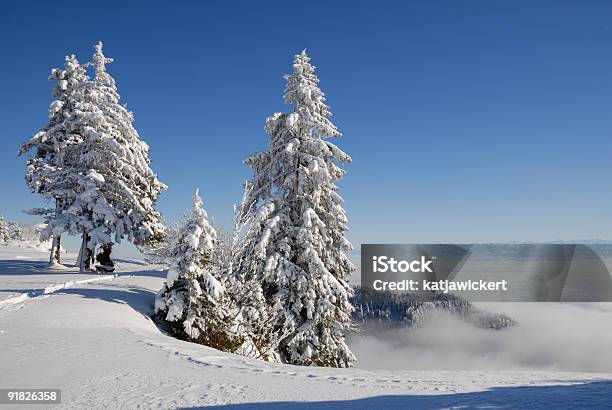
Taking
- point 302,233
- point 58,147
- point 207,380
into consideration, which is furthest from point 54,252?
point 207,380

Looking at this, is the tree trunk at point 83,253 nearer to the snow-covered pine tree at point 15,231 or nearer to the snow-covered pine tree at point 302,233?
the snow-covered pine tree at point 302,233

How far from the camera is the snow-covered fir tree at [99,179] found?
2250cm

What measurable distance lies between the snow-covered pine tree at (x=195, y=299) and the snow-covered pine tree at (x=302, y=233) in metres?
2.44

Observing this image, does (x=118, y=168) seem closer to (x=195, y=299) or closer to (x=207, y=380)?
(x=195, y=299)

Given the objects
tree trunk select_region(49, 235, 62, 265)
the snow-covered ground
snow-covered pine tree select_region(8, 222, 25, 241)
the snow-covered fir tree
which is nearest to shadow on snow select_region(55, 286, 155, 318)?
the snow-covered ground

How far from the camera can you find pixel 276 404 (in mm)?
4980

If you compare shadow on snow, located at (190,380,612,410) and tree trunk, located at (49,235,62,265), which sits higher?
tree trunk, located at (49,235,62,265)

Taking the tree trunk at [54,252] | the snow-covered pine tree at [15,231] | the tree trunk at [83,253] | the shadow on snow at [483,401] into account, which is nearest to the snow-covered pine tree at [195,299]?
the shadow on snow at [483,401]

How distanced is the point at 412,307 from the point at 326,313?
6581 inches

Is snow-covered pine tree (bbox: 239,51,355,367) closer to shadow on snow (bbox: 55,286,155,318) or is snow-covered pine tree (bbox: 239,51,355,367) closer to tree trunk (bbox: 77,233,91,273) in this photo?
shadow on snow (bbox: 55,286,155,318)

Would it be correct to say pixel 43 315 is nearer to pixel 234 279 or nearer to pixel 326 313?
pixel 234 279

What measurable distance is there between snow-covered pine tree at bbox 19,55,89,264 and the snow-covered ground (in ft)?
51.1

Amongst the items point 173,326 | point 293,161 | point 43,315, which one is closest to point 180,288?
point 173,326

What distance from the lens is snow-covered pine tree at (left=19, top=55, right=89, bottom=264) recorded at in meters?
23.1
